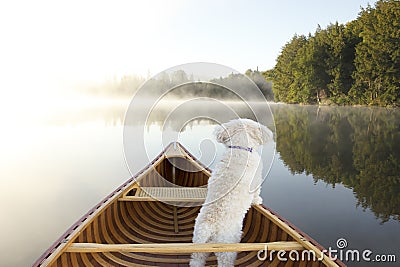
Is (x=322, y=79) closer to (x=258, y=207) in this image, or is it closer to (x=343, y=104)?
(x=343, y=104)

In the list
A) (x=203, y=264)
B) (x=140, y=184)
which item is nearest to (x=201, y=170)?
(x=140, y=184)

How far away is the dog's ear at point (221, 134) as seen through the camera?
3455 millimetres

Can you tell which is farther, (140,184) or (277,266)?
(140,184)

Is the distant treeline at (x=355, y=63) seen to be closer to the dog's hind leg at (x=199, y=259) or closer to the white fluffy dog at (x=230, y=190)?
the white fluffy dog at (x=230, y=190)

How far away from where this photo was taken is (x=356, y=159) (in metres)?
13.6

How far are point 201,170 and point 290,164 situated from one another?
7.16 m

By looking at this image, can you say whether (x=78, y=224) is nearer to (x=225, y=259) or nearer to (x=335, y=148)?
(x=225, y=259)

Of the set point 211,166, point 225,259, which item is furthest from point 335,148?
point 225,259

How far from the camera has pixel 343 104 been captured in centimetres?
4259

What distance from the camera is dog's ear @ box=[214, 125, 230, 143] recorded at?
3.46 meters

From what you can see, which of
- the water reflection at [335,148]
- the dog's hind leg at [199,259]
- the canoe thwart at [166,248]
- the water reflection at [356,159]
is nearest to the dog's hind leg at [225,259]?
the dog's hind leg at [199,259]

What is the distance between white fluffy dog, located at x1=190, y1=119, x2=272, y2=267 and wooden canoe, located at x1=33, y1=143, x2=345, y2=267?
21cm

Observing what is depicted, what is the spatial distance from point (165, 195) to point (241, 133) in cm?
200

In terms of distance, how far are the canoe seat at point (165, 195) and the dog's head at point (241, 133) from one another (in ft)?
5.25
